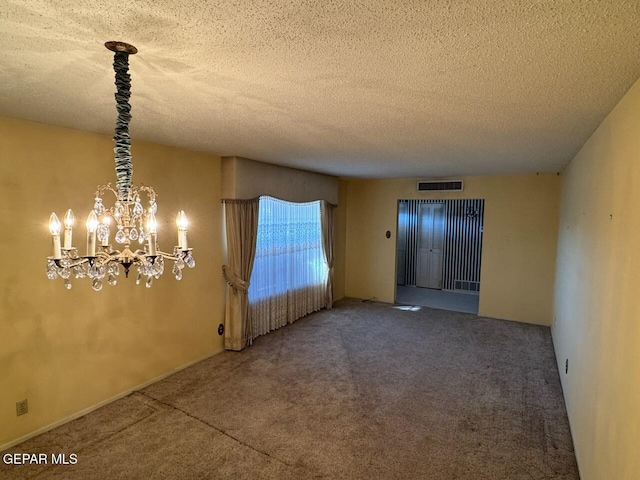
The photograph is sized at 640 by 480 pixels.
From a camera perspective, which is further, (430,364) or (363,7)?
(430,364)

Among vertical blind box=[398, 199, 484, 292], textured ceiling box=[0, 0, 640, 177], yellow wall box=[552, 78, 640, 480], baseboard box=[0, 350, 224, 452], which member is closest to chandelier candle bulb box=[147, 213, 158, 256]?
textured ceiling box=[0, 0, 640, 177]

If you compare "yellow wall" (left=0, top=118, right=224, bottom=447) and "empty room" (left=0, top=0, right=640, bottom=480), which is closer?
"empty room" (left=0, top=0, right=640, bottom=480)

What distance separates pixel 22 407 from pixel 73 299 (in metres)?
0.84

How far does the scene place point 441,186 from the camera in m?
6.45

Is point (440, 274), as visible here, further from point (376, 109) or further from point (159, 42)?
point (159, 42)

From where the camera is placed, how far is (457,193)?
6340 mm

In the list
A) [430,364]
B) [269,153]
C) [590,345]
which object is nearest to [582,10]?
[590,345]

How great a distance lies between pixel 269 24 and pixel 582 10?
0.97 meters

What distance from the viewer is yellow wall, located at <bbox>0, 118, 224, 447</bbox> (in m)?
2.74

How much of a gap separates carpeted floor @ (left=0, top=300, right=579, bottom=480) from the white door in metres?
4.01

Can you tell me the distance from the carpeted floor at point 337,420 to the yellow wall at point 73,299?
0.23 metres

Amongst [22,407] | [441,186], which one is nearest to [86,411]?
[22,407]

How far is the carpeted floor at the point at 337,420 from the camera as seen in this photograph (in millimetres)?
2564

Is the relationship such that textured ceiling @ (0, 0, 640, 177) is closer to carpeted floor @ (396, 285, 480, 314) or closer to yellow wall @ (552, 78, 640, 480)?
yellow wall @ (552, 78, 640, 480)
